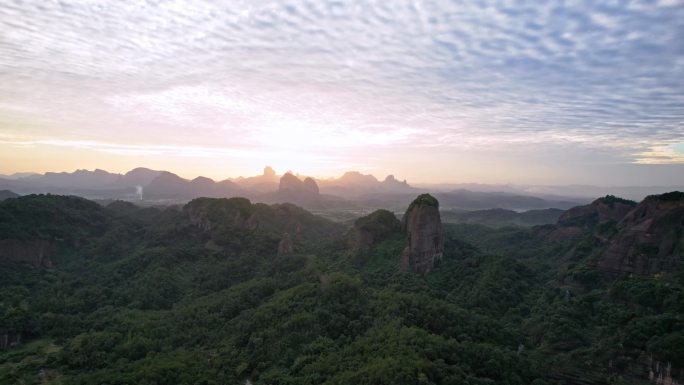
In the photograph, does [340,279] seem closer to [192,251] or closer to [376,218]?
[376,218]

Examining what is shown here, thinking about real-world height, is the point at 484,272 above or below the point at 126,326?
above


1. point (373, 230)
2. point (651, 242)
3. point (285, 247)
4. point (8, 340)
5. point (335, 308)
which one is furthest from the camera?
point (285, 247)

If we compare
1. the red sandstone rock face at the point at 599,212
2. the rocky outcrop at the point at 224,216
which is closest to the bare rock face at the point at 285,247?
the rocky outcrop at the point at 224,216

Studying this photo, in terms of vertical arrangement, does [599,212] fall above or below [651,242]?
above

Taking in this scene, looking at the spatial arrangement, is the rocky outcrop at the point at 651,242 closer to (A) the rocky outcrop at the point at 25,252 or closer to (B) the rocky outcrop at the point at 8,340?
(B) the rocky outcrop at the point at 8,340

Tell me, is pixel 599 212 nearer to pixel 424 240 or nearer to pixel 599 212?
pixel 599 212

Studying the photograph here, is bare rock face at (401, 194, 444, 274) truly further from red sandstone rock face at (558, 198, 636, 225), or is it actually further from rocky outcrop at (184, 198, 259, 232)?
red sandstone rock face at (558, 198, 636, 225)

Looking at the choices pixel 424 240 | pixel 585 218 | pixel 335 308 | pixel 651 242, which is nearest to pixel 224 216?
pixel 424 240

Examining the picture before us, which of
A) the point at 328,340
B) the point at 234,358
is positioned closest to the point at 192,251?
the point at 234,358
